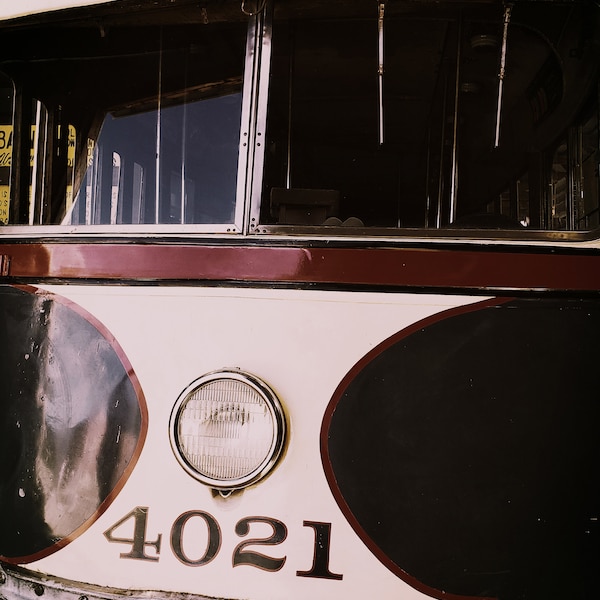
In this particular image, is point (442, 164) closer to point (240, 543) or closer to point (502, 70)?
point (502, 70)

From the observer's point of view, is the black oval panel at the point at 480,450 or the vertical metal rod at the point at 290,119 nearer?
the black oval panel at the point at 480,450

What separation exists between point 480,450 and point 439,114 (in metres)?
1.18

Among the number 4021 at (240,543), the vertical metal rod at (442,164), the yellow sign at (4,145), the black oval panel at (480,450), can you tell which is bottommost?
the number 4021 at (240,543)

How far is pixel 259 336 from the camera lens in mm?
1500

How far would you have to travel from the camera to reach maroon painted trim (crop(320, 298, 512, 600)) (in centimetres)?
143

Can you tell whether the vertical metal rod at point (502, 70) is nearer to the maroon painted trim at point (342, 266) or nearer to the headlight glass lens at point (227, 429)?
the maroon painted trim at point (342, 266)

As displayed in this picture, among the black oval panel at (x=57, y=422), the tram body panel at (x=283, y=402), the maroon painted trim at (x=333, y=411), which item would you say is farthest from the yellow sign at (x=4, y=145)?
the maroon painted trim at (x=333, y=411)

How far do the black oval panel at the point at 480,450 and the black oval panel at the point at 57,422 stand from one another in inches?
23.8

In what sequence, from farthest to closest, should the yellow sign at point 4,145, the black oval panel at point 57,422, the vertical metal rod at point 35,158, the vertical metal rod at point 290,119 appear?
the yellow sign at point 4,145
the vertical metal rod at point 35,158
the vertical metal rod at point 290,119
the black oval panel at point 57,422

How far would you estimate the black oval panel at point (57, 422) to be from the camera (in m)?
1.56

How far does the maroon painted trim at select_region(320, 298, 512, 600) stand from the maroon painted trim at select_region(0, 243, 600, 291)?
69mm

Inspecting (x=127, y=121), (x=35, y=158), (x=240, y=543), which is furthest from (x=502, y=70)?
(x=35, y=158)

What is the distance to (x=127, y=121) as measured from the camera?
1841 millimetres

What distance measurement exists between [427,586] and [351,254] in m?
0.87
